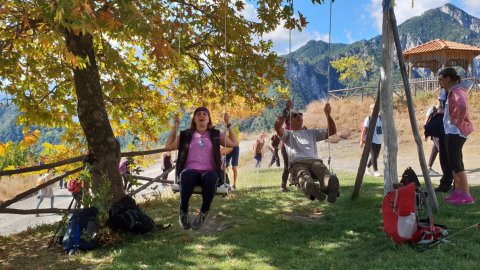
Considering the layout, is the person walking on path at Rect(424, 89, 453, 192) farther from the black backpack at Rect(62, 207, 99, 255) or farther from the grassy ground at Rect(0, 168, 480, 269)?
the black backpack at Rect(62, 207, 99, 255)

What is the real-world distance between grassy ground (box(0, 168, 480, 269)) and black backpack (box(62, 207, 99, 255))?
0.52ft

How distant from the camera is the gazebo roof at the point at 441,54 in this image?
105ft

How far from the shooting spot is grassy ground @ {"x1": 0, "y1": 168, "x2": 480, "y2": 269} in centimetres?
409

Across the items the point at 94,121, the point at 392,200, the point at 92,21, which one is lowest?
the point at 392,200

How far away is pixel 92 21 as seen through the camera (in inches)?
133

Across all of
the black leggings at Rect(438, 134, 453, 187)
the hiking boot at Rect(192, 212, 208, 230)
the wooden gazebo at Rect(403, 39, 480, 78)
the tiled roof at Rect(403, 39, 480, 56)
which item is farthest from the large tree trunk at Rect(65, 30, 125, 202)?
the tiled roof at Rect(403, 39, 480, 56)

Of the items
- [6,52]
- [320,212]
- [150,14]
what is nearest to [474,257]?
[320,212]

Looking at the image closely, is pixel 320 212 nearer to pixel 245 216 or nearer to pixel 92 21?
pixel 245 216

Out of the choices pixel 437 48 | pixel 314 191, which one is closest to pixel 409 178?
pixel 314 191

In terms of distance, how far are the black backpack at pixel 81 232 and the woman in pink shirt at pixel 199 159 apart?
127 centimetres

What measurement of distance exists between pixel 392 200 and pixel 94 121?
4509mm

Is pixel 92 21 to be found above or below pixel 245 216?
above

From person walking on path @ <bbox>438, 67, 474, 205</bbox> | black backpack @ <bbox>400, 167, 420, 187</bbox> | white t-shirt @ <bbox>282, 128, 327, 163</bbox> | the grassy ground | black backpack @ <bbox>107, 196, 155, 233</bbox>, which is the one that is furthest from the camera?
white t-shirt @ <bbox>282, 128, 327, 163</bbox>

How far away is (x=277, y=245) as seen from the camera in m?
4.95
